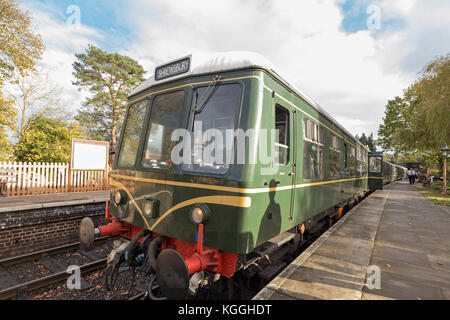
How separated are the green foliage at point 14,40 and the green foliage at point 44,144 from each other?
3482mm

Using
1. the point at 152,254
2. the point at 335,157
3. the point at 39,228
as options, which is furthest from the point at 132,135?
the point at 335,157

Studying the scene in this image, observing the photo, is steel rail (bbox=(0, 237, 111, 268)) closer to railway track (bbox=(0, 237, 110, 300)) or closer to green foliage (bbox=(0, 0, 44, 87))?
railway track (bbox=(0, 237, 110, 300))

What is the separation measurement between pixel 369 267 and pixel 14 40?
16.2 metres

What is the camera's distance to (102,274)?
475 cm

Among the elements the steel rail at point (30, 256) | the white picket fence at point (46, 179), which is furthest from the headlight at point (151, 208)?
the white picket fence at point (46, 179)

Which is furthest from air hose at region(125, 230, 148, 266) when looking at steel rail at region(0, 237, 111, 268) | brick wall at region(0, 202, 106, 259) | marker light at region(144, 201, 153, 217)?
brick wall at region(0, 202, 106, 259)

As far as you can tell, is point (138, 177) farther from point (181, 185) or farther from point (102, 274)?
point (102, 274)

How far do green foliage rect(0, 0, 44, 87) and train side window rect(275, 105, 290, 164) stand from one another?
1386cm

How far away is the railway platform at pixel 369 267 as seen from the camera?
3.09 metres

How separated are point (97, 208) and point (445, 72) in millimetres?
22287

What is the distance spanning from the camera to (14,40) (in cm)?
1155

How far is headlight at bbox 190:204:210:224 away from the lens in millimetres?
2766

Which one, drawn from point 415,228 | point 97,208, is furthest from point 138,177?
point 415,228
